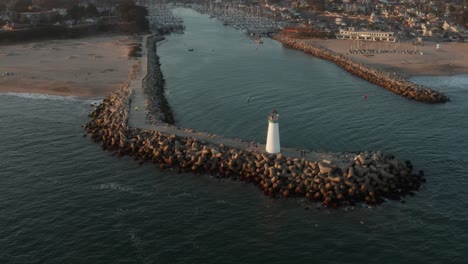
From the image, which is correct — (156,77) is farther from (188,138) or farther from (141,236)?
(141,236)

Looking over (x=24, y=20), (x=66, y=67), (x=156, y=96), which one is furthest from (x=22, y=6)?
(x=156, y=96)

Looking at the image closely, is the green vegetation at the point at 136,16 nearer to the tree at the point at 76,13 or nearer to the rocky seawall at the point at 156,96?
the tree at the point at 76,13

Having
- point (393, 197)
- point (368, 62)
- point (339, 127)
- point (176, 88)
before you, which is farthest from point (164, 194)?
point (368, 62)

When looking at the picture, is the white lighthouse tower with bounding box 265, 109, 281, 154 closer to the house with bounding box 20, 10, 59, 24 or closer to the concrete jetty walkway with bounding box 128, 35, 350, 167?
the concrete jetty walkway with bounding box 128, 35, 350, 167

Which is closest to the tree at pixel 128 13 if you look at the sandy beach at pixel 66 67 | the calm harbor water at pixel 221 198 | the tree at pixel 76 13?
the tree at pixel 76 13

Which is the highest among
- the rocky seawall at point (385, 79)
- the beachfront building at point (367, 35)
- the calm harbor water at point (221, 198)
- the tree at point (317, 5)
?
the tree at point (317, 5)

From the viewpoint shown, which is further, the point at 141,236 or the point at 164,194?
the point at 164,194
